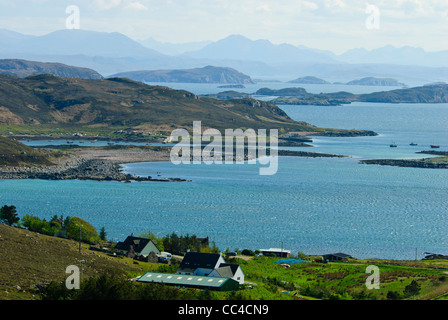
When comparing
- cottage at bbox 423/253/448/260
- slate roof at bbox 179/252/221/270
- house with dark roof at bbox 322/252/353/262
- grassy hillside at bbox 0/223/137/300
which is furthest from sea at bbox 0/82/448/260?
grassy hillside at bbox 0/223/137/300

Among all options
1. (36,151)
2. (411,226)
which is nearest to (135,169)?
(36,151)

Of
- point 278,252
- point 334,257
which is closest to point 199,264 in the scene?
point 278,252

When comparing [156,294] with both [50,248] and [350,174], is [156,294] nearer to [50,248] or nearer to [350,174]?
[50,248]

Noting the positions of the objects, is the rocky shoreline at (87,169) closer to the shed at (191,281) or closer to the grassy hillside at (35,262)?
the grassy hillside at (35,262)

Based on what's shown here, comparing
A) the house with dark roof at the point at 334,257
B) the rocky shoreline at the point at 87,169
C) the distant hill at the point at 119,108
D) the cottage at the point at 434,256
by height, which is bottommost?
the cottage at the point at 434,256

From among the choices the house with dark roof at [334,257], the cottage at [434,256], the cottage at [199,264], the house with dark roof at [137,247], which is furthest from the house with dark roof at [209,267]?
the cottage at [434,256]

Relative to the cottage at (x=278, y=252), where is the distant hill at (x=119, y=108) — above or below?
above

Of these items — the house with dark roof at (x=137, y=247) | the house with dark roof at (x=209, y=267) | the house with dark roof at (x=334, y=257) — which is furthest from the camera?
the house with dark roof at (x=334, y=257)
